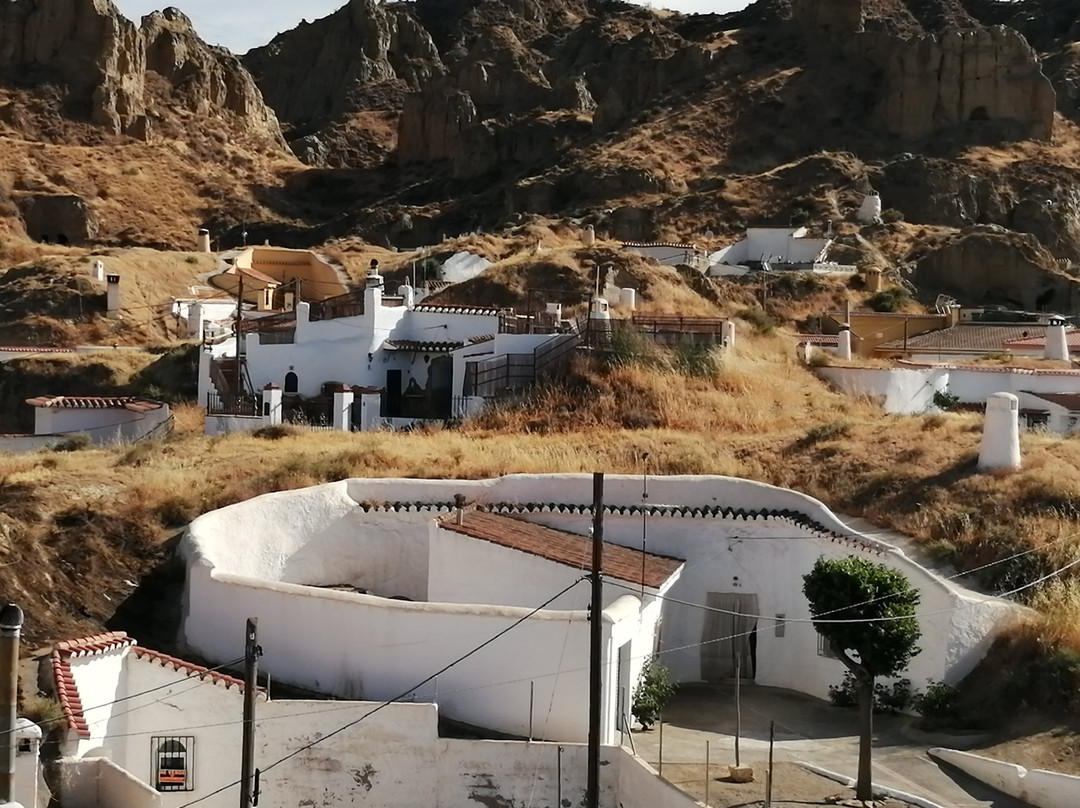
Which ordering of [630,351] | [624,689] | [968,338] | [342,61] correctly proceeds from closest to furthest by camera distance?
[624,689] < [630,351] < [968,338] < [342,61]

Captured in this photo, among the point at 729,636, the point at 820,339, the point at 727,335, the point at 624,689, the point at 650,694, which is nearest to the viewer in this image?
the point at 624,689

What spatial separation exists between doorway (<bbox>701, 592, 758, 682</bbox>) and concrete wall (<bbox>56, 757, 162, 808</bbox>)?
24.8 ft

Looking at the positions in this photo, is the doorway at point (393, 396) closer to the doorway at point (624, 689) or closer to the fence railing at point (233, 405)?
the fence railing at point (233, 405)

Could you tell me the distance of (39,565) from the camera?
20.5m

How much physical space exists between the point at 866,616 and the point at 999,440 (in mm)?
5787

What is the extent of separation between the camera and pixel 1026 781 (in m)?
16.4

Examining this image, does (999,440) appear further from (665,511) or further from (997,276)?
(997,276)

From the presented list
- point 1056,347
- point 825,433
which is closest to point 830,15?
point 1056,347

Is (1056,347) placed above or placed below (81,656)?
above

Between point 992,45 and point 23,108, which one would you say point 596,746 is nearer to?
point 992,45

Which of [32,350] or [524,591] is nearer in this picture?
[524,591]

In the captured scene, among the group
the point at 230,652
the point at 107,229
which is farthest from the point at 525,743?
the point at 107,229

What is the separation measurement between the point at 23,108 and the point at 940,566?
6334 cm

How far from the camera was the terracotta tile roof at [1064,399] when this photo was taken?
29.1 m
